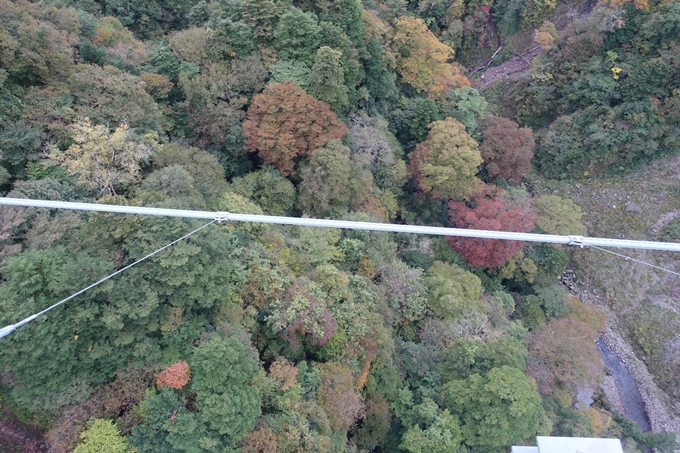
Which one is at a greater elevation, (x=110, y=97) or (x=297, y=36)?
(x=297, y=36)

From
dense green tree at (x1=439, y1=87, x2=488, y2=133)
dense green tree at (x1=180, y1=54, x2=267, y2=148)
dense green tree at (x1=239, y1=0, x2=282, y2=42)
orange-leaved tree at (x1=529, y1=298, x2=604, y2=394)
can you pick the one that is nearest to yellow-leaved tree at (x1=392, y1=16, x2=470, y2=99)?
dense green tree at (x1=439, y1=87, x2=488, y2=133)

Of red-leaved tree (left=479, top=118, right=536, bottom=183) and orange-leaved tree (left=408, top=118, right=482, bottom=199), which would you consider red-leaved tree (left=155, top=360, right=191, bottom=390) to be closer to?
orange-leaved tree (left=408, top=118, right=482, bottom=199)

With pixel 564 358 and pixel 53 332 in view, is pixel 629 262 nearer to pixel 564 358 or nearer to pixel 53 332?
pixel 564 358

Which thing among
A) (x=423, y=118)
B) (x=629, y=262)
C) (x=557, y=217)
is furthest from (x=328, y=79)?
(x=629, y=262)

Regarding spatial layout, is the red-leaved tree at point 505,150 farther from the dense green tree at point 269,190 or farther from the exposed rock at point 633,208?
the dense green tree at point 269,190

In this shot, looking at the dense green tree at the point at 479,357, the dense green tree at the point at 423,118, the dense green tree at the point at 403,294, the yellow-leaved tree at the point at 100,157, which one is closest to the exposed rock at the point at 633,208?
the dense green tree at the point at 423,118
